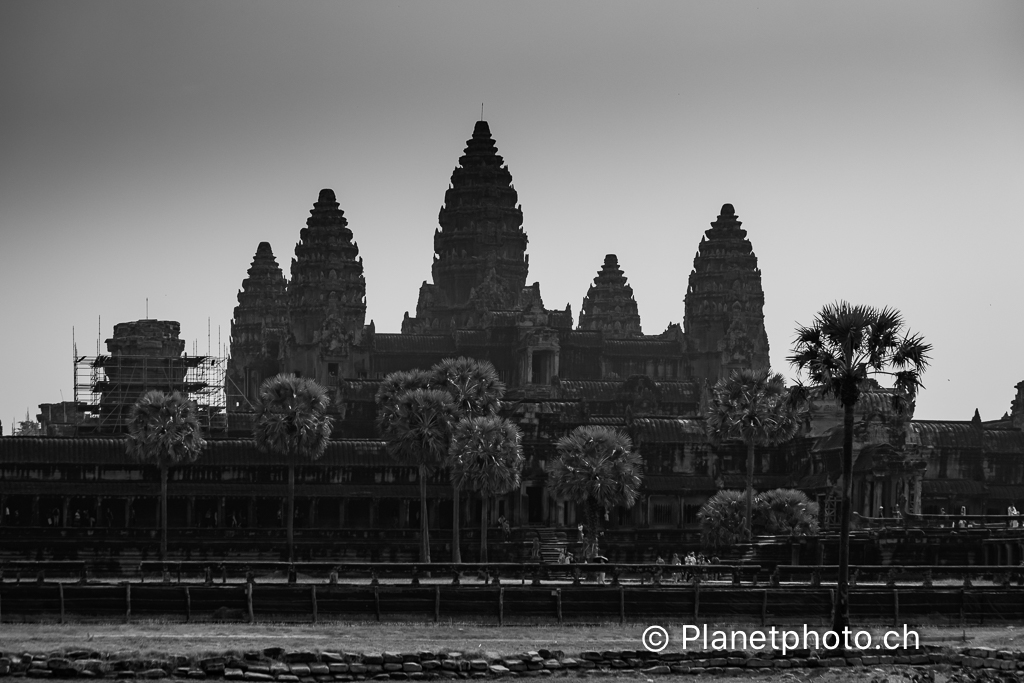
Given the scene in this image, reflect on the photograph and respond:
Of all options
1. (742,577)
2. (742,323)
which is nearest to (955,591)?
(742,577)

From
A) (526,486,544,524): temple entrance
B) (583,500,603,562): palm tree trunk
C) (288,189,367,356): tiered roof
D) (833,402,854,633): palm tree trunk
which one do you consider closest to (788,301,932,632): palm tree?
(833,402,854,633): palm tree trunk

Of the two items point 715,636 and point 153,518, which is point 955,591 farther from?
point 153,518

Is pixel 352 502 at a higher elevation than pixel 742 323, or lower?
lower

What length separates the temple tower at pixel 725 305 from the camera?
183 metres

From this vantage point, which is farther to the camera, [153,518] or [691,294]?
[691,294]

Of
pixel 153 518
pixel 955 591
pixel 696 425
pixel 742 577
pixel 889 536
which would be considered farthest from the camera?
pixel 696 425

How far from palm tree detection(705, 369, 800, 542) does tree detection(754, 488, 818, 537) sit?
5550 mm

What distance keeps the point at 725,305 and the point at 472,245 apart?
25.2 m

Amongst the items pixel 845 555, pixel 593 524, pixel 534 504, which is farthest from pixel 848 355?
pixel 534 504

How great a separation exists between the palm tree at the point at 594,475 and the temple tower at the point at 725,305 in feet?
246

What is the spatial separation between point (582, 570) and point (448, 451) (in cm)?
2250

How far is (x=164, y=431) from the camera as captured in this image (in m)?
110

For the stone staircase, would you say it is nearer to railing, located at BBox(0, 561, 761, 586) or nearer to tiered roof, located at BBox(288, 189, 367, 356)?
railing, located at BBox(0, 561, 761, 586)

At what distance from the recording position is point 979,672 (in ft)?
204
